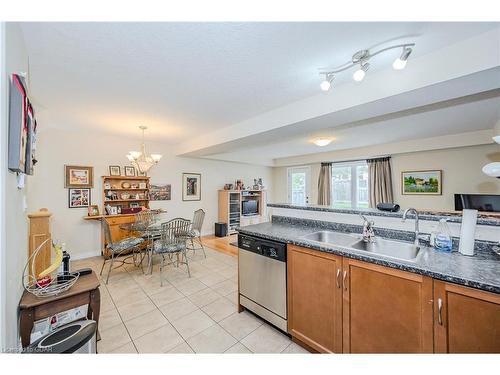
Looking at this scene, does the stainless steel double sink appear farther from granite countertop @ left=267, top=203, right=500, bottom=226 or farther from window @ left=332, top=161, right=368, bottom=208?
window @ left=332, top=161, right=368, bottom=208

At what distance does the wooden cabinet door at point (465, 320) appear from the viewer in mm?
976

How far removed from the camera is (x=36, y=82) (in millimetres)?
2092

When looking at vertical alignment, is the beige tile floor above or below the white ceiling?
below

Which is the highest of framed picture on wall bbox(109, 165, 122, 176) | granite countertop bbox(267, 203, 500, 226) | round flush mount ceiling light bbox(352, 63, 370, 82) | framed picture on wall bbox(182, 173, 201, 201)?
round flush mount ceiling light bbox(352, 63, 370, 82)

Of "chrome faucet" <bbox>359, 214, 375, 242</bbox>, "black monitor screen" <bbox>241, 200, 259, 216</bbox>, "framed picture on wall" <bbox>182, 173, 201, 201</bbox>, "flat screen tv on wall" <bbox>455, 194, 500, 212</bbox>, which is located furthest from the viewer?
"black monitor screen" <bbox>241, 200, 259, 216</bbox>

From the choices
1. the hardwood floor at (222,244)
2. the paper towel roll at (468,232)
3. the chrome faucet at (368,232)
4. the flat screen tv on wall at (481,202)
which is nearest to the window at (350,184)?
the flat screen tv on wall at (481,202)

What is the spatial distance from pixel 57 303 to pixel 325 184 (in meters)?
6.28

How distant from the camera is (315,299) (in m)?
1.62

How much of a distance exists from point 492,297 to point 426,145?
4464 millimetres

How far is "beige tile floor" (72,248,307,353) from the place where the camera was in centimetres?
177

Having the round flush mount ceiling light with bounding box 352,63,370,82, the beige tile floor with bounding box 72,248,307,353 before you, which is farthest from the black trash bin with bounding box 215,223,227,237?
the round flush mount ceiling light with bounding box 352,63,370,82

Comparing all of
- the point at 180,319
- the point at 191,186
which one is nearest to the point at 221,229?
the point at 191,186

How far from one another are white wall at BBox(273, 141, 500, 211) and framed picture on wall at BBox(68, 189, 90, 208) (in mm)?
6396

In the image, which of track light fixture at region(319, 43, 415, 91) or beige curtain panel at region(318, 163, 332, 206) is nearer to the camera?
track light fixture at region(319, 43, 415, 91)
